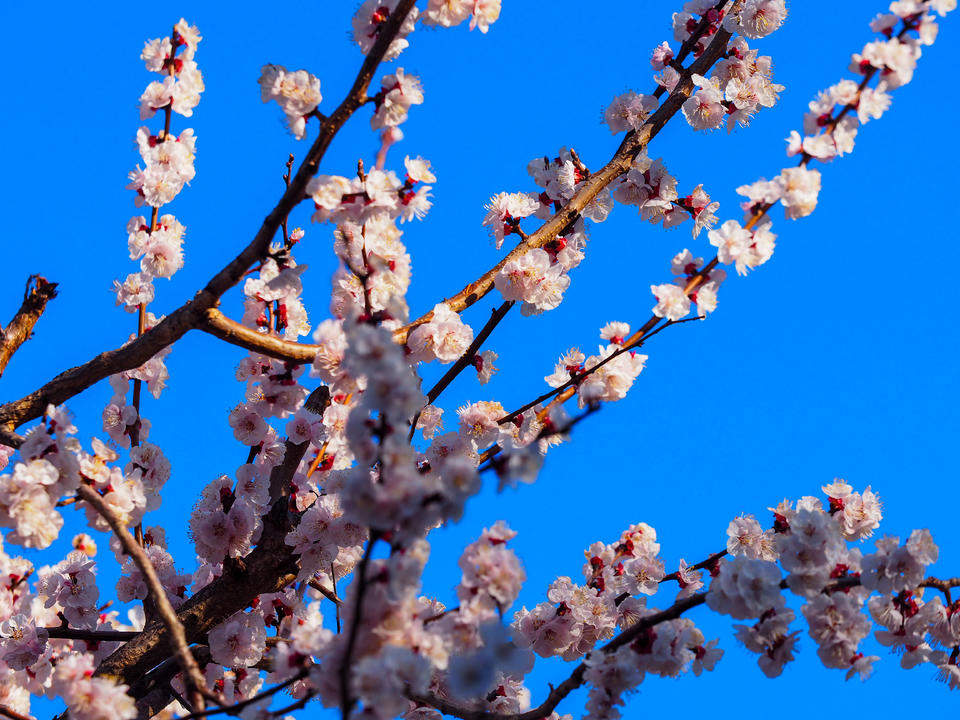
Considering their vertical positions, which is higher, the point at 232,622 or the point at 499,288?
the point at 499,288

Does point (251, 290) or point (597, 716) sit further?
point (251, 290)

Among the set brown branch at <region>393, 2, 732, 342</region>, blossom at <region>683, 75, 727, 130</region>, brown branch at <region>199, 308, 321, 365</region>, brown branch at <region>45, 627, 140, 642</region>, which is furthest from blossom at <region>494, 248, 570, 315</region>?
brown branch at <region>45, 627, 140, 642</region>

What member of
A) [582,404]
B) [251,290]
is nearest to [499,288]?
[582,404]

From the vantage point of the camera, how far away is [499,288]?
11.6 ft

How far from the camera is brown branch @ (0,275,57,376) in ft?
11.7

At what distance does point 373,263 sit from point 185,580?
1868 millimetres

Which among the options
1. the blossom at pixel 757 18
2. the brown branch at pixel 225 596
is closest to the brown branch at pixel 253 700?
the brown branch at pixel 225 596

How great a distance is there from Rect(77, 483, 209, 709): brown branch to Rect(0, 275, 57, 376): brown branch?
1217 millimetres

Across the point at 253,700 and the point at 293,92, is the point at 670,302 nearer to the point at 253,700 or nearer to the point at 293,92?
the point at 293,92

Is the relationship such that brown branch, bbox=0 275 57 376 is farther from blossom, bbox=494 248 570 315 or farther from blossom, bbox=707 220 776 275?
blossom, bbox=707 220 776 275

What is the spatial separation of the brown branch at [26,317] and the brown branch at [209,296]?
511 mm

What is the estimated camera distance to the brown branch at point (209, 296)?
2738 millimetres

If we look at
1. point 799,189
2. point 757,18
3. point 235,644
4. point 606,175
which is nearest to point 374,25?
point 606,175

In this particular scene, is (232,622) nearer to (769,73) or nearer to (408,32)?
(408,32)
